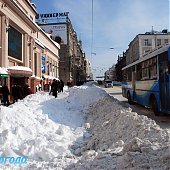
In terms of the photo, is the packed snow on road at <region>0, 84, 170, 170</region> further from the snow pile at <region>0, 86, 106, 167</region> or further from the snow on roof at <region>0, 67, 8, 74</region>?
the snow on roof at <region>0, 67, 8, 74</region>

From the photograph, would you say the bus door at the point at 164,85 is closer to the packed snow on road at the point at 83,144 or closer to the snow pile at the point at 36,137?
the packed snow on road at the point at 83,144

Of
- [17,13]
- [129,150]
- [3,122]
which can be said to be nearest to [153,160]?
[129,150]

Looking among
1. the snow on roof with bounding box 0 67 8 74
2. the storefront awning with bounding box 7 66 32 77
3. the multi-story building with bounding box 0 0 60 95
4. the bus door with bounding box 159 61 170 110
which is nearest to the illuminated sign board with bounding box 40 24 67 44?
the multi-story building with bounding box 0 0 60 95

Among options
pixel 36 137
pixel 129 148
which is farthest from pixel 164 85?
pixel 129 148

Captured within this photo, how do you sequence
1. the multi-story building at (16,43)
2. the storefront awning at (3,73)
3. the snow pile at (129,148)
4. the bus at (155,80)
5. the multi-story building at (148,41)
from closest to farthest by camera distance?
the snow pile at (129,148) → the bus at (155,80) → the storefront awning at (3,73) → the multi-story building at (16,43) → the multi-story building at (148,41)

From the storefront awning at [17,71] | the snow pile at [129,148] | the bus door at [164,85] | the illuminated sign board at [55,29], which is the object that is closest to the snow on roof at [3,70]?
the storefront awning at [17,71]

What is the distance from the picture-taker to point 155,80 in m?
12.6

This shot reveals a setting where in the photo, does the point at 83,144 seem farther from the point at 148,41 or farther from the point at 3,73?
the point at 148,41

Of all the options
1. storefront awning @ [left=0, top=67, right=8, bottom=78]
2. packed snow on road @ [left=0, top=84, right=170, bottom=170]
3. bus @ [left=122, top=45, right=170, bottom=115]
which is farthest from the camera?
storefront awning @ [left=0, top=67, right=8, bottom=78]

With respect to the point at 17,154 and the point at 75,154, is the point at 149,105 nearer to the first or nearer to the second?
the point at 75,154

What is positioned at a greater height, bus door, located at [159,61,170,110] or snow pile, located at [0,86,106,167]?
bus door, located at [159,61,170,110]

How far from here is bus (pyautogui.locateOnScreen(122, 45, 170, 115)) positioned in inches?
450

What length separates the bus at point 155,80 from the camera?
11434 mm

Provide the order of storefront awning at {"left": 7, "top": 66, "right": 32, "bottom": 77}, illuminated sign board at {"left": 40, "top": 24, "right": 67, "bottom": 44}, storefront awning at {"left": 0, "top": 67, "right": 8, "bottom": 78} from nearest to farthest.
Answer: storefront awning at {"left": 0, "top": 67, "right": 8, "bottom": 78} → storefront awning at {"left": 7, "top": 66, "right": 32, "bottom": 77} → illuminated sign board at {"left": 40, "top": 24, "right": 67, "bottom": 44}
